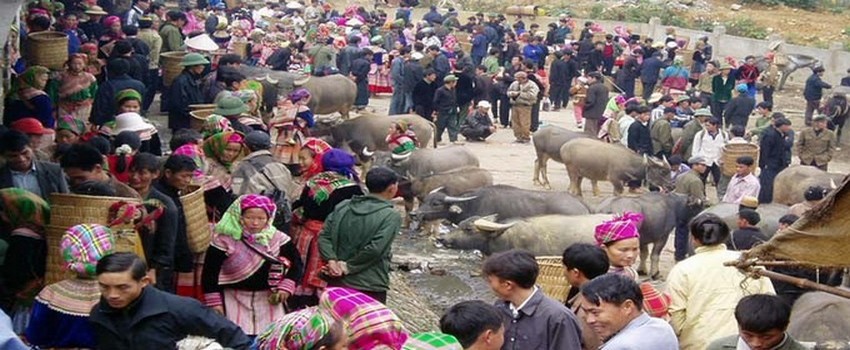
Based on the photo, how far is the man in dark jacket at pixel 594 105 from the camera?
847 inches

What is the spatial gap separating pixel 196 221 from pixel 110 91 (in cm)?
501

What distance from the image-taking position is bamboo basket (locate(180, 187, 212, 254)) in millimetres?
7863

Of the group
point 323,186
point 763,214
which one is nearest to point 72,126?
point 323,186

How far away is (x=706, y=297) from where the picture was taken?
23.3 feet

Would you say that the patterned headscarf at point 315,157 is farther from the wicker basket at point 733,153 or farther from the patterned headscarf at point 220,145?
the wicker basket at point 733,153

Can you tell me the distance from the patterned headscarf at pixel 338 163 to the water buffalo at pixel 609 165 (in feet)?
28.4

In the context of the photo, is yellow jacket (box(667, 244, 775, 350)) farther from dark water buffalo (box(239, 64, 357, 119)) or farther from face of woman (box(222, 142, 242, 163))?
dark water buffalo (box(239, 64, 357, 119))

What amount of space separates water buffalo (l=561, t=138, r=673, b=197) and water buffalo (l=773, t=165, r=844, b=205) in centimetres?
142

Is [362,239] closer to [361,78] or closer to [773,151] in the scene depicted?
[773,151]

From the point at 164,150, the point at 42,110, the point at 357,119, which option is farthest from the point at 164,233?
the point at 357,119

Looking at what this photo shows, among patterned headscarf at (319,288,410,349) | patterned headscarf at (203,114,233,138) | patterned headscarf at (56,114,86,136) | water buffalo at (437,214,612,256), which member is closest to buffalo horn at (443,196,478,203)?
water buffalo at (437,214,612,256)

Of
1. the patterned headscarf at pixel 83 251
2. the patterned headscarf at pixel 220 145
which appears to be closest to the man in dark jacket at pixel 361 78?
the patterned headscarf at pixel 220 145

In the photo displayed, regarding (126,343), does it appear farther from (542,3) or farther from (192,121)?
(542,3)

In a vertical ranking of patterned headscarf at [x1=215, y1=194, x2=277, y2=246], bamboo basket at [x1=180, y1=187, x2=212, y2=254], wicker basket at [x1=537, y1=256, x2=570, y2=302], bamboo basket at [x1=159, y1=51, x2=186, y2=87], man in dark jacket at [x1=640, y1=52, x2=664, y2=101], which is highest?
patterned headscarf at [x1=215, y1=194, x2=277, y2=246]
